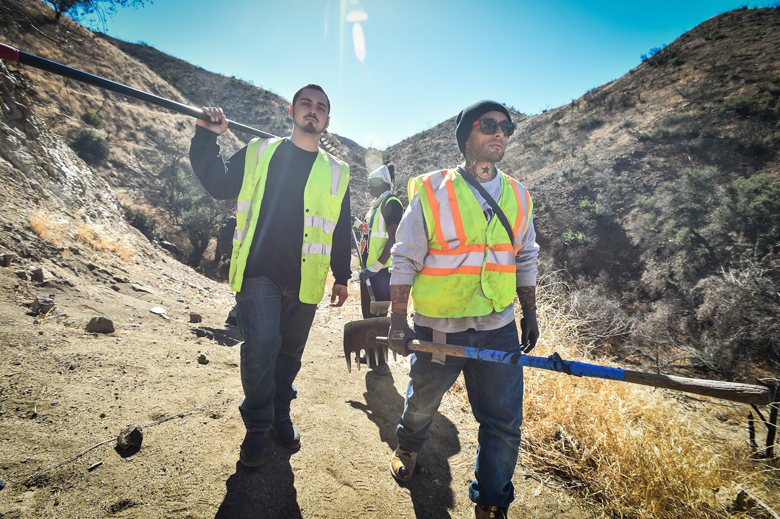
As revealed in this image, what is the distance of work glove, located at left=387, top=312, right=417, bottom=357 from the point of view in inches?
74.5

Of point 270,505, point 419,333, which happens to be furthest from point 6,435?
point 419,333

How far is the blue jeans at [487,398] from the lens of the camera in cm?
177

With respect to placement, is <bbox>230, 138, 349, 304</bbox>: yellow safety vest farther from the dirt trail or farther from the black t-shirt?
the dirt trail

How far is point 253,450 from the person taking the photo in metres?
2.03

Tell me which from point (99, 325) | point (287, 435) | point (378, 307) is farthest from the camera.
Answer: point (378, 307)

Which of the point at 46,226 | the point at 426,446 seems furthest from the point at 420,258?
the point at 46,226

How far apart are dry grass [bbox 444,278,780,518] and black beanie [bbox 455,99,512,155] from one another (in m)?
2.41

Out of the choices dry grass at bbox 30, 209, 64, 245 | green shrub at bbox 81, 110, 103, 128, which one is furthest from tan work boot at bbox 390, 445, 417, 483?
green shrub at bbox 81, 110, 103, 128

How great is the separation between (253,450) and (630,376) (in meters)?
2.12

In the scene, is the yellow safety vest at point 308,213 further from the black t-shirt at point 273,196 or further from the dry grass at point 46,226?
the dry grass at point 46,226

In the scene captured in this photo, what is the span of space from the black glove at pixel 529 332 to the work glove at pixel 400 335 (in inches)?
29.3

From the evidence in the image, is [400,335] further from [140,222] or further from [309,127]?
[140,222]

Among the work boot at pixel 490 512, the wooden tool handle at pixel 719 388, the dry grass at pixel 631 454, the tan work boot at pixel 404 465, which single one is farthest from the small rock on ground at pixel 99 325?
the wooden tool handle at pixel 719 388

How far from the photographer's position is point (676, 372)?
22.2 feet
